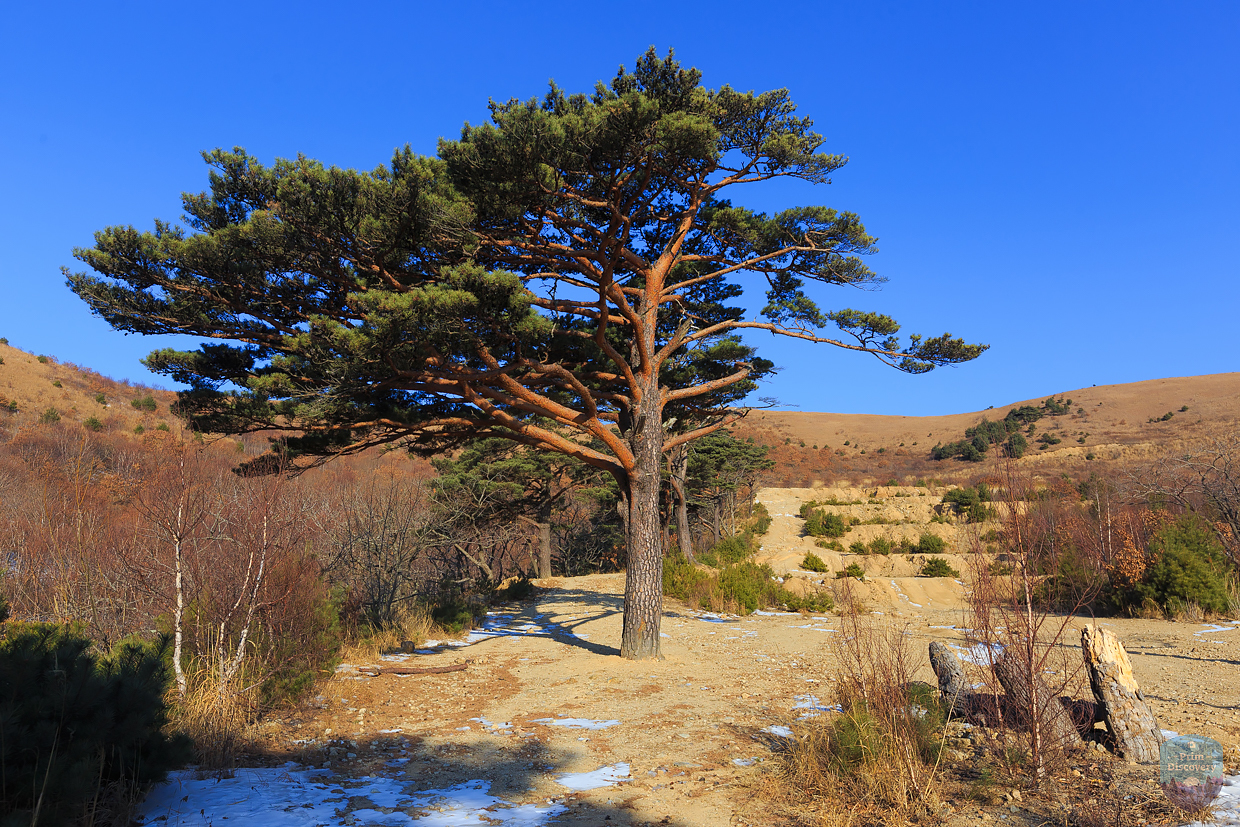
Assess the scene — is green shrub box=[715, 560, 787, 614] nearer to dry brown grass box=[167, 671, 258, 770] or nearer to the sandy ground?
the sandy ground

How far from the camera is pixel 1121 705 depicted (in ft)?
15.2

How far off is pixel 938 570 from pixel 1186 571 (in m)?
9.73

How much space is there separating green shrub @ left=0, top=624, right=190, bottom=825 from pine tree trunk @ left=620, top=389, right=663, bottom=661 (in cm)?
615

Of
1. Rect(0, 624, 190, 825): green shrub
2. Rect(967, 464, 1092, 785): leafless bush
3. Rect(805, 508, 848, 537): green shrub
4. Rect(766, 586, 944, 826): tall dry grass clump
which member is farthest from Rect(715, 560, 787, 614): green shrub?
Rect(0, 624, 190, 825): green shrub

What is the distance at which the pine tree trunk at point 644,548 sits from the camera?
30.9 ft

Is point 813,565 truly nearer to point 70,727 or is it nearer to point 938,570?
point 938,570

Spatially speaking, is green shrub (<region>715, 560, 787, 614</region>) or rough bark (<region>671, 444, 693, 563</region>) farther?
rough bark (<region>671, 444, 693, 563</region>)

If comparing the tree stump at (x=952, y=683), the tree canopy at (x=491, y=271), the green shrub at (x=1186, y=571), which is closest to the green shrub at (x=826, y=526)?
the green shrub at (x=1186, y=571)

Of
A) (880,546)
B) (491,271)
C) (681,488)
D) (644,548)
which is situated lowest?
(880,546)

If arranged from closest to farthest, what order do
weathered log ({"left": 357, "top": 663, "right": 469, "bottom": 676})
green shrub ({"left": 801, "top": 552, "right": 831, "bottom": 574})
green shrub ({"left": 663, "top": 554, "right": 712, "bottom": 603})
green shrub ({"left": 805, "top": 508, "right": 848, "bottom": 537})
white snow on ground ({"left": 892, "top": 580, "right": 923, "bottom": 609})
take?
1. weathered log ({"left": 357, "top": 663, "right": 469, "bottom": 676})
2. green shrub ({"left": 663, "top": 554, "right": 712, "bottom": 603})
3. white snow on ground ({"left": 892, "top": 580, "right": 923, "bottom": 609})
4. green shrub ({"left": 801, "top": 552, "right": 831, "bottom": 574})
5. green shrub ({"left": 805, "top": 508, "right": 848, "bottom": 537})

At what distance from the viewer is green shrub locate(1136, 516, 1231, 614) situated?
11172 millimetres

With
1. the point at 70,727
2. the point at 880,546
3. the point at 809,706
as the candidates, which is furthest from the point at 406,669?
the point at 880,546

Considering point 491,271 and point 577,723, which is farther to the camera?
point 491,271

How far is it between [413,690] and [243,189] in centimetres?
635
